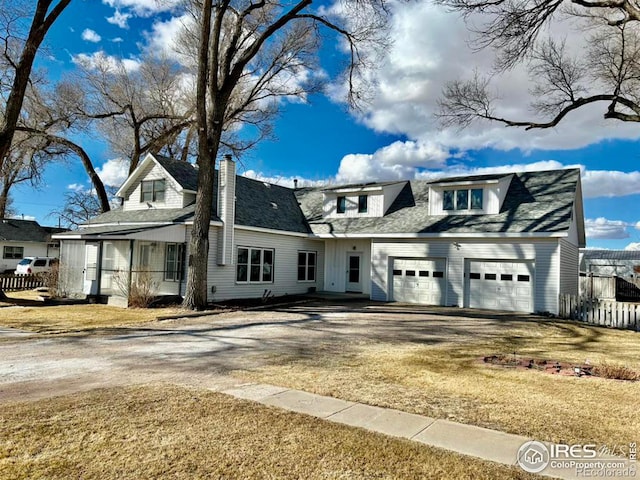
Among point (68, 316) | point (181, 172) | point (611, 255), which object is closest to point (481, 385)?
point (68, 316)

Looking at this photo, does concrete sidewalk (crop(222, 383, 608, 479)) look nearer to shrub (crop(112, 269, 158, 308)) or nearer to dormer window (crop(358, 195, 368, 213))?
shrub (crop(112, 269, 158, 308))

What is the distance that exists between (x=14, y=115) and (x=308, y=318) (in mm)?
12758

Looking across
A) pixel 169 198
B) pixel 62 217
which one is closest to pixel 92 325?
pixel 169 198

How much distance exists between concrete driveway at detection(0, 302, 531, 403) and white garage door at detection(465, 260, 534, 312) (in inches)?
66.5

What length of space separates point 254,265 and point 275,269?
1354mm

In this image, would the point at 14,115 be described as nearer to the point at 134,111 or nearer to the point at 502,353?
the point at 134,111

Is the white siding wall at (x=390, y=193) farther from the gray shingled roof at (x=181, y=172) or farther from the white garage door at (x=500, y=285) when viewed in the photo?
the gray shingled roof at (x=181, y=172)

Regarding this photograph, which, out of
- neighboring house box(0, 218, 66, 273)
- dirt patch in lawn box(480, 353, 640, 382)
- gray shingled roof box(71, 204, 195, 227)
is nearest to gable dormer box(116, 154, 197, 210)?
gray shingled roof box(71, 204, 195, 227)

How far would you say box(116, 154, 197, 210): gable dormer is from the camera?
20312mm

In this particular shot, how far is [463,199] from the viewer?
2061 cm

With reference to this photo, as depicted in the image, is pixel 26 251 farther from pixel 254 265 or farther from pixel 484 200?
pixel 484 200

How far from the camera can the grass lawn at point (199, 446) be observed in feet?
12.6

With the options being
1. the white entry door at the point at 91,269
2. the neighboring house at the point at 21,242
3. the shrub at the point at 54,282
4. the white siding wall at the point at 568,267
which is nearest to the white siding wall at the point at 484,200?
the white siding wall at the point at 568,267

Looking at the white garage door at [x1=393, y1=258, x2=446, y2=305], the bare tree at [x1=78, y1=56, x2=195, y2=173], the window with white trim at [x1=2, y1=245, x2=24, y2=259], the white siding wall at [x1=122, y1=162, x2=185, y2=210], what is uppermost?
the bare tree at [x1=78, y1=56, x2=195, y2=173]
